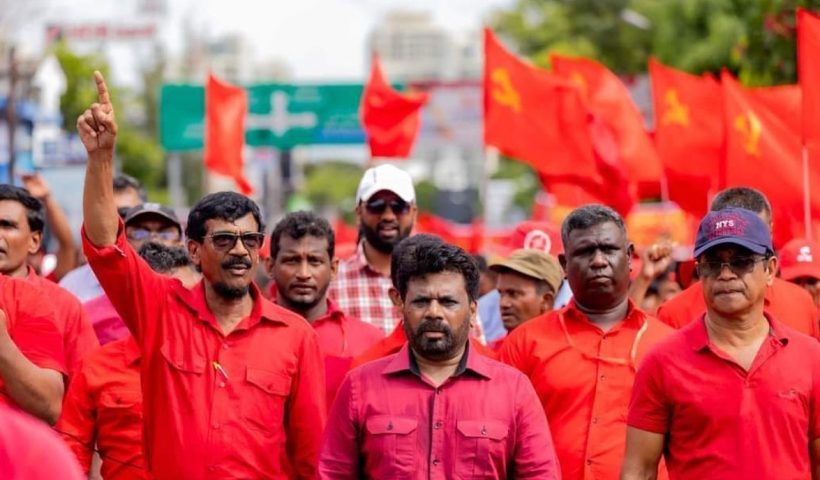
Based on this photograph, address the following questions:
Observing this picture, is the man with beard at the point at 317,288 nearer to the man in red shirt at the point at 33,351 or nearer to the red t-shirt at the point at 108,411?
the red t-shirt at the point at 108,411

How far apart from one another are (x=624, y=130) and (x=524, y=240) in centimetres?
591

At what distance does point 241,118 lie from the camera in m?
14.8

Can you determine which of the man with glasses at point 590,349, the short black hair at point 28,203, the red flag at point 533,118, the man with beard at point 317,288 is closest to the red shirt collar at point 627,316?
the man with glasses at point 590,349

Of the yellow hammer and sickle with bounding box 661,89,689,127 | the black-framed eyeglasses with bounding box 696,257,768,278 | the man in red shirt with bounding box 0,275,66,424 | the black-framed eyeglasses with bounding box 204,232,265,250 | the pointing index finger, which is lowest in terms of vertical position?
the man in red shirt with bounding box 0,275,66,424

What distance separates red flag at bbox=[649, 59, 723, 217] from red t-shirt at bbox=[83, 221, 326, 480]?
8.44 m

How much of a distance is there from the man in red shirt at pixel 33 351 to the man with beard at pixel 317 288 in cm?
153

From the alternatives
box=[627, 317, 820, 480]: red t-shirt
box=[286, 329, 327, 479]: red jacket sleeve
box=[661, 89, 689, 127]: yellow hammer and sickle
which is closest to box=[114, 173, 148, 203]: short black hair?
box=[286, 329, 327, 479]: red jacket sleeve

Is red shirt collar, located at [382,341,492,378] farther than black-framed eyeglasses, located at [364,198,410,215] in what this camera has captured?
No

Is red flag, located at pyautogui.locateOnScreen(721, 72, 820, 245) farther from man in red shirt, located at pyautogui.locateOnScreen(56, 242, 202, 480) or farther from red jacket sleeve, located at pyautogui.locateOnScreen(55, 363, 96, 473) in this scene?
red jacket sleeve, located at pyautogui.locateOnScreen(55, 363, 96, 473)

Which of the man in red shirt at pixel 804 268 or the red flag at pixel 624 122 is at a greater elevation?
the red flag at pixel 624 122

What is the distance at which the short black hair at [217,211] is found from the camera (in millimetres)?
5977

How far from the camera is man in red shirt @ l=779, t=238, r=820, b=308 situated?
834cm

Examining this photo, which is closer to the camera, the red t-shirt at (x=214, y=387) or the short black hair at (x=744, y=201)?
the red t-shirt at (x=214, y=387)

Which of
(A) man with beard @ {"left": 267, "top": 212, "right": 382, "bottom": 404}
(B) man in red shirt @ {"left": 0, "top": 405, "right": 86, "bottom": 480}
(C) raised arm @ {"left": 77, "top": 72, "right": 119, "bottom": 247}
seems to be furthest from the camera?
(A) man with beard @ {"left": 267, "top": 212, "right": 382, "bottom": 404}
